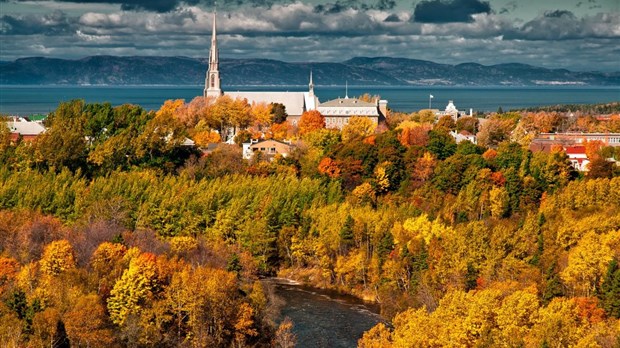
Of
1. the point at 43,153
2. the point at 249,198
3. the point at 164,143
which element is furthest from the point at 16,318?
the point at 164,143

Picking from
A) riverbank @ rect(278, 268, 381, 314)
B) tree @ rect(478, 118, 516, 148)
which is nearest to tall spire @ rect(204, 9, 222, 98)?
tree @ rect(478, 118, 516, 148)

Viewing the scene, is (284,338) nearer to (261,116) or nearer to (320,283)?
(320,283)

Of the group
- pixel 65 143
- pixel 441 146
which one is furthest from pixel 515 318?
pixel 65 143

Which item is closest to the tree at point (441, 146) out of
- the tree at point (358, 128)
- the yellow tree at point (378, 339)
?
the tree at point (358, 128)

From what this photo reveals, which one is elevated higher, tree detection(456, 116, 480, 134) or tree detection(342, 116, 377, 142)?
tree detection(342, 116, 377, 142)

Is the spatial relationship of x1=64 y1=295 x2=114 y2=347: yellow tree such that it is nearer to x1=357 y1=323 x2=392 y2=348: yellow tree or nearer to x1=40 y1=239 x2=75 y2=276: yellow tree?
x1=40 y1=239 x2=75 y2=276: yellow tree

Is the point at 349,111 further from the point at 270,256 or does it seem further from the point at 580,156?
the point at 270,256
